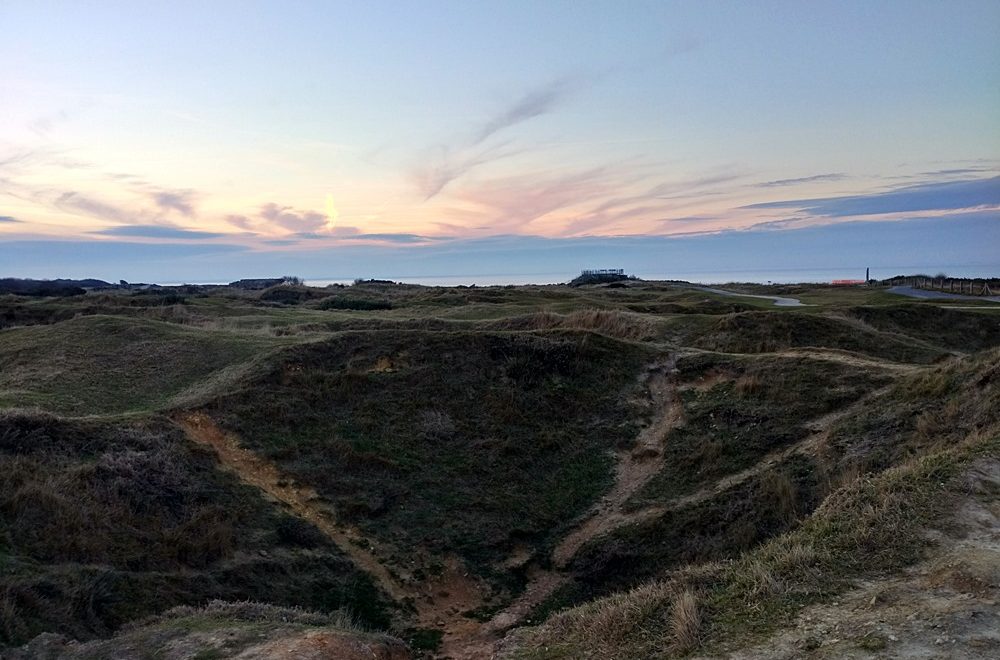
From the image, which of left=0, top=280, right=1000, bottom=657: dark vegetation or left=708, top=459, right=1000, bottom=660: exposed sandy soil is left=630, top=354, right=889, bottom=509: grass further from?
left=708, top=459, right=1000, bottom=660: exposed sandy soil

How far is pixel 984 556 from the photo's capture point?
24.0 feet

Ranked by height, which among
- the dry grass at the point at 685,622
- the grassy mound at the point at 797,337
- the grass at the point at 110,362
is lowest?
the dry grass at the point at 685,622

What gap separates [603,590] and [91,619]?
8.73 meters

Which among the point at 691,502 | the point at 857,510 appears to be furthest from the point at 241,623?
the point at 691,502

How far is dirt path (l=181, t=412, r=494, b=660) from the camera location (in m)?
11.7

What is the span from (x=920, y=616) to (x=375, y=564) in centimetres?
984

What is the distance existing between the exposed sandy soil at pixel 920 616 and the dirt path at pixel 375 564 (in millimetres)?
5502

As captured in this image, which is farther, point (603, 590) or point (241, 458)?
point (241, 458)

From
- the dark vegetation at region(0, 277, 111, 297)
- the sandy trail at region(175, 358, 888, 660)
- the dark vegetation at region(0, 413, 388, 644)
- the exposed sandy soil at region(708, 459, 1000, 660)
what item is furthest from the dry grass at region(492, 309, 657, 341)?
the dark vegetation at region(0, 277, 111, 297)

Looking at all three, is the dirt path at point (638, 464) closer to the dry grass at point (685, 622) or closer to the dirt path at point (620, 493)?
the dirt path at point (620, 493)

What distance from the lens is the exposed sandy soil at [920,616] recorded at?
5.76 m

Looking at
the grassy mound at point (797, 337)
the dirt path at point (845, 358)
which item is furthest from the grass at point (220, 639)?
the grassy mound at point (797, 337)

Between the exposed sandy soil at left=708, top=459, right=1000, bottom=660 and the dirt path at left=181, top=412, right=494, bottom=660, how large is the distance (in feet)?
18.1

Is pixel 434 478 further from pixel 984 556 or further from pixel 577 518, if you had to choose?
pixel 984 556
